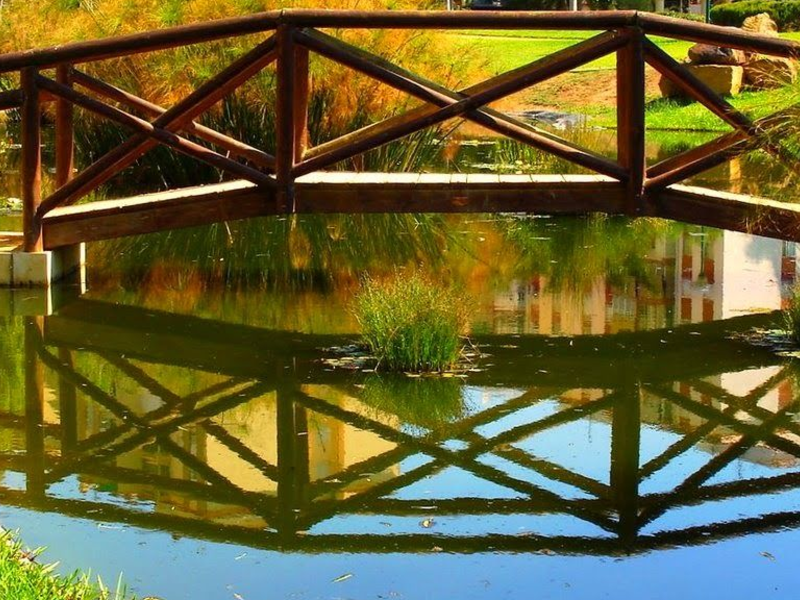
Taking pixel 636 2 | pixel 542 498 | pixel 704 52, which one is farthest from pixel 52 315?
pixel 636 2

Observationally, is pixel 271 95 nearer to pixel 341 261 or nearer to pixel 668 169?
pixel 341 261

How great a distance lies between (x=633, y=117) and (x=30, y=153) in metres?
4.27

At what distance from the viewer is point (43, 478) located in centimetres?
657

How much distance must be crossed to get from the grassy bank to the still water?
8.3 inches

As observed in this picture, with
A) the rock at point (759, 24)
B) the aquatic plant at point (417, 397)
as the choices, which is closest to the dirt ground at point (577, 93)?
the rock at point (759, 24)

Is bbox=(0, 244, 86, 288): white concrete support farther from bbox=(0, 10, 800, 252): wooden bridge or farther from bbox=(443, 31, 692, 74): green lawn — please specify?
bbox=(443, 31, 692, 74): green lawn

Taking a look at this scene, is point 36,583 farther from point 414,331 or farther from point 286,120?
point 286,120

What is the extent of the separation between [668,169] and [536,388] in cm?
364

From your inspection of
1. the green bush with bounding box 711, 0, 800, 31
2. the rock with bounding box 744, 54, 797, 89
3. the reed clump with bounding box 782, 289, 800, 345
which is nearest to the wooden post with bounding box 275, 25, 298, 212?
the rock with bounding box 744, 54, 797, 89

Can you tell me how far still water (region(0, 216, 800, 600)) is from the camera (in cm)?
549

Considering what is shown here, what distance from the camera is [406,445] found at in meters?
7.12

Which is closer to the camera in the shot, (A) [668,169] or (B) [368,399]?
(B) [368,399]

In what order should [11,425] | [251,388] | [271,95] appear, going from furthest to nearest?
[271,95] < [251,388] < [11,425]

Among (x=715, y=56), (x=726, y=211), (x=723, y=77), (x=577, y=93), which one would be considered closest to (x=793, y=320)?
(x=726, y=211)
